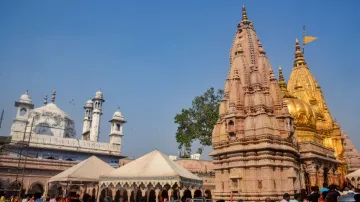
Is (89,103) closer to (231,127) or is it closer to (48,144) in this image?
(48,144)

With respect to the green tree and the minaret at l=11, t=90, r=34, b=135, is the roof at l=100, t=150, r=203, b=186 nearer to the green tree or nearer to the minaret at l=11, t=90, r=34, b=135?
the green tree

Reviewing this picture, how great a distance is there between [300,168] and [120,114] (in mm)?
35946

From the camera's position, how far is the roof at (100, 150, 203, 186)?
1437cm

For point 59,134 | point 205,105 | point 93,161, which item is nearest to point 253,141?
point 93,161

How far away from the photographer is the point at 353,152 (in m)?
40.9

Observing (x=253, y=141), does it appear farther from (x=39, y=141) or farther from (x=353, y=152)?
(x=39, y=141)

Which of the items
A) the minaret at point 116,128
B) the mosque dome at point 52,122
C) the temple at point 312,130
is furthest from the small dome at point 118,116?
the temple at point 312,130

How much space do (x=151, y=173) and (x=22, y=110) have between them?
4013 cm

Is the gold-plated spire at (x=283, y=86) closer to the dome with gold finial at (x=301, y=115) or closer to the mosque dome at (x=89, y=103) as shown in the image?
the dome with gold finial at (x=301, y=115)

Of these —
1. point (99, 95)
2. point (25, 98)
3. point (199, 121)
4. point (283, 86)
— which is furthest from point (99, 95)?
point (283, 86)

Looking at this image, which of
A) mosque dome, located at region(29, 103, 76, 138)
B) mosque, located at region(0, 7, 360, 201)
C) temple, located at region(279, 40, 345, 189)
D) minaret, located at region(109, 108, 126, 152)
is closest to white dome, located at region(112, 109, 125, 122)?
minaret, located at region(109, 108, 126, 152)

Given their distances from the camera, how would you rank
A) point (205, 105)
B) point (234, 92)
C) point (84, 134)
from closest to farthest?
point (234, 92), point (205, 105), point (84, 134)

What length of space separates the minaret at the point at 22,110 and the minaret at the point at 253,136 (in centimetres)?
3250

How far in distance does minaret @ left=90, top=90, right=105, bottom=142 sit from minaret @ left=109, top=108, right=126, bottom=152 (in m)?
4.90
